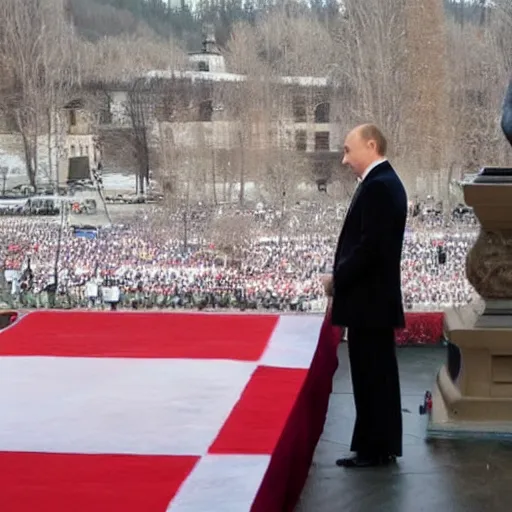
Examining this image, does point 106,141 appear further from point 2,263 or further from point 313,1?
point 313,1

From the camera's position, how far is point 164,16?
7.60 m

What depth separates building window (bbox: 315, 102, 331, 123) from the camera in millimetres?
7520

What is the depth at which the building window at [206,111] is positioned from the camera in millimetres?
7535

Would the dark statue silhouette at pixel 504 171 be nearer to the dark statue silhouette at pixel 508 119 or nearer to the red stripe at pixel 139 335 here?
the dark statue silhouette at pixel 508 119

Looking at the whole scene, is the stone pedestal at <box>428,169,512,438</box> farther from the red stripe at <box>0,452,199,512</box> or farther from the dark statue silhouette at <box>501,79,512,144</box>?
the red stripe at <box>0,452,199,512</box>

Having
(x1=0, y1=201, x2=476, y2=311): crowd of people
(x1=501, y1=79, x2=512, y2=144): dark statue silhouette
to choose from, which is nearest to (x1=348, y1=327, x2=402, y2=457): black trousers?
(x1=501, y1=79, x2=512, y2=144): dark statue silhouette

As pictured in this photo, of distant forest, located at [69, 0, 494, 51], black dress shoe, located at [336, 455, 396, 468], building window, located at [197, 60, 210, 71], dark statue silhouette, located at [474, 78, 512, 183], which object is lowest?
black dress shoe, located at [336, 455, 396, 468]

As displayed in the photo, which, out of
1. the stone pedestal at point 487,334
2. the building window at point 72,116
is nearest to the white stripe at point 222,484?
the stone pedestal at point 487,334

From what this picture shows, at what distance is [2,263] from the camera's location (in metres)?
7.17

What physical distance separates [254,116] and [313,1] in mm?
1075

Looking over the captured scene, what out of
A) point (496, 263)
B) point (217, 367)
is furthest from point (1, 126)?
point (496, 263)

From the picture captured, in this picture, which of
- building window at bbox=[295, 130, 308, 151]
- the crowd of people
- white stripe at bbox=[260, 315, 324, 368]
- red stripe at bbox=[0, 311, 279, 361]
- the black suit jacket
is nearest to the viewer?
the black suit jacket

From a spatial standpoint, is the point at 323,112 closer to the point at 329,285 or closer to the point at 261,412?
the point at 329,285

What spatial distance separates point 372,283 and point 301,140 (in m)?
4.91
